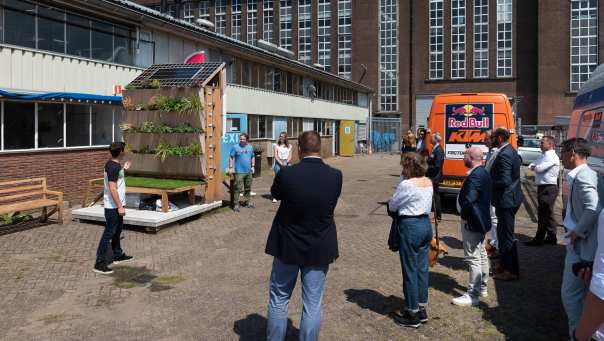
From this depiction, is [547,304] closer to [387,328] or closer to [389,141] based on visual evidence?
[387,328]

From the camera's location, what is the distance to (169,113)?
11.1 meters

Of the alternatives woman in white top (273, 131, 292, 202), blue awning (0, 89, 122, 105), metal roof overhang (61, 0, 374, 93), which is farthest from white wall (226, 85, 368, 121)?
woman in white top (273, 131, 292, 202)

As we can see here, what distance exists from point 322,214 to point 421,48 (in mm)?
49743

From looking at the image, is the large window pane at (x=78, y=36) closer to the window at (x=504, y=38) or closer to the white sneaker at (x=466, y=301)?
the white sneaker at (x=466, y=301)

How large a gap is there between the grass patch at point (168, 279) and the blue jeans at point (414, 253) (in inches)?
119

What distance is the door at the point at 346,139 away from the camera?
3622 cm

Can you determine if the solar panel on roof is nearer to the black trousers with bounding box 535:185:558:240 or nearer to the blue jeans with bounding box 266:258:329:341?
the black trousers with bounding box 535:185:558:240

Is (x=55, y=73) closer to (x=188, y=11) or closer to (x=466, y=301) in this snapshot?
(x=466, y=301)

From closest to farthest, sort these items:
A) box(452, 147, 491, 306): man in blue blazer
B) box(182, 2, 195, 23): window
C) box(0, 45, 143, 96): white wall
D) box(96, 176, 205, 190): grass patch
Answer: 1. box(452, 147, 491, 306): man in blue blazer
2. box(96, 176, 205, 190): grass patch
3. box(0, 45, 143, 96): white wall
4. box(182, 2, 195, 23): window

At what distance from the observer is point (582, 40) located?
151 ft

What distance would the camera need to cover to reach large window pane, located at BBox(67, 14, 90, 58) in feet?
42.7

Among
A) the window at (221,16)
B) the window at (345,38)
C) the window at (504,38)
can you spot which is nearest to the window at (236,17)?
the window at (221,16)

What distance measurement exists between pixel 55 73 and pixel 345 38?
4196cm

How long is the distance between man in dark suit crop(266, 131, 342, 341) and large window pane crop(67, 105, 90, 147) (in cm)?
1053
